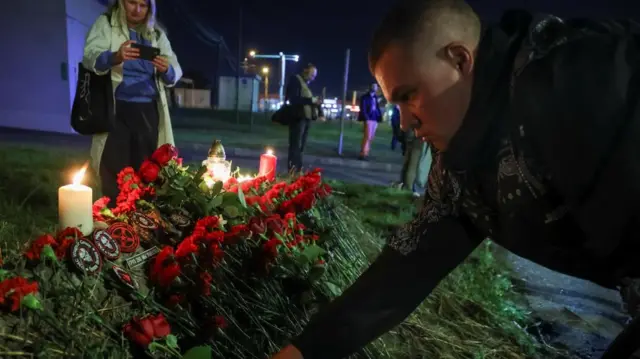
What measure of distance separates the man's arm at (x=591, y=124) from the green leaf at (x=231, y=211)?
142cm

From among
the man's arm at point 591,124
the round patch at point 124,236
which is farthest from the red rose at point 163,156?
the man's arm at point 591,124

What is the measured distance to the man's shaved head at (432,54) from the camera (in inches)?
34.9

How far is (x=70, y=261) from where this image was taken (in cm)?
146

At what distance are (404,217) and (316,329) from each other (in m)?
3.47

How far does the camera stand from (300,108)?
22.1ft

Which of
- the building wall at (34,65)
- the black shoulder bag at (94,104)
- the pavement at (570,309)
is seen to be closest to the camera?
the pavement at (570,309)

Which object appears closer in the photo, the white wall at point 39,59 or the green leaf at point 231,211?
the green leaf at point 231,211

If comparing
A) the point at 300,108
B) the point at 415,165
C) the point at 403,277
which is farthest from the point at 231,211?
the point at 300,108

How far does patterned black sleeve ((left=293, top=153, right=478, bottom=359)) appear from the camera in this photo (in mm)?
1159

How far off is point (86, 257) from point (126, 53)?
138 centimetres

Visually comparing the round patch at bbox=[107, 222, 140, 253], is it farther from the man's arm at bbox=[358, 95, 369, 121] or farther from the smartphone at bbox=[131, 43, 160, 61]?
the man's arm at bbox=[358, 95, 369, 121]

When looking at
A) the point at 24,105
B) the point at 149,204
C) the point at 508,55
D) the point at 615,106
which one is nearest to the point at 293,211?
the point at 149,204

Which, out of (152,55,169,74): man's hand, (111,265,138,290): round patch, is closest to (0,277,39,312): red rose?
(111,265,138,290): round patch

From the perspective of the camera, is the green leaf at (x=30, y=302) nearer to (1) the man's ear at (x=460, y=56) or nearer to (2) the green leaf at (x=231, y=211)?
(2) the green leaf at (x=231, y=211)
